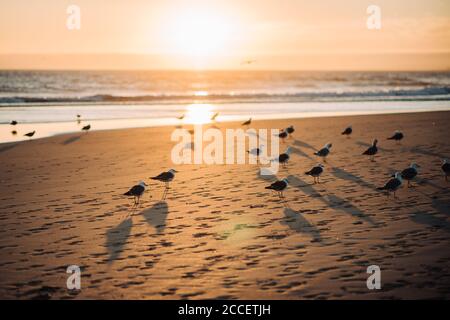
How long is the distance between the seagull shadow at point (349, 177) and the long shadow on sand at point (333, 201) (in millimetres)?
1246

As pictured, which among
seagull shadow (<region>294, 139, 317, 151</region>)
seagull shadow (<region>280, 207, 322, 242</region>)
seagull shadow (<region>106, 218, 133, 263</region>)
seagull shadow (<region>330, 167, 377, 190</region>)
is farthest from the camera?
seagull shadow (<region>294, 139, 317, 151</region>)

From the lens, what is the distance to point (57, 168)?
15.9 meters

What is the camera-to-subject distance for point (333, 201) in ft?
36.0

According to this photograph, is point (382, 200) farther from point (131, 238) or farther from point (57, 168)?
point (57, 168)

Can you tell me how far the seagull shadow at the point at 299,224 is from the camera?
28.9 ft

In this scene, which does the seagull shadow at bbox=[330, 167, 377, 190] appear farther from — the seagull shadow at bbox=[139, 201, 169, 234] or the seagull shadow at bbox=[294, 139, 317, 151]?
the seagull shadow at bbox=[139, 201, 169, 234]

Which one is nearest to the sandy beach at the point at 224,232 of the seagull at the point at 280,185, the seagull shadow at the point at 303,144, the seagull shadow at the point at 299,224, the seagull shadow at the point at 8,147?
the seagull shadow at the point at 299,224

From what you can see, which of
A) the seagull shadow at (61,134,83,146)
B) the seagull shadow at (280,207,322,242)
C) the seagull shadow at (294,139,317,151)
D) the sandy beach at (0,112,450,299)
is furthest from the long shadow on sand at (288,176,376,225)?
the seagull shadow at (61,134,83,146)

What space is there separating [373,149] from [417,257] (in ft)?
28.0

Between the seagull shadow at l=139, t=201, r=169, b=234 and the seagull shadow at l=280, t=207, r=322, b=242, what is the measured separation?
8.22ft

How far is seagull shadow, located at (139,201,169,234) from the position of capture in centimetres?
962

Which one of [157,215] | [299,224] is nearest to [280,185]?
[299,224]

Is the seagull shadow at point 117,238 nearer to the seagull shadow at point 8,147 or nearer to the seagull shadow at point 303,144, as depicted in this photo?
the seagull shadow at point 303,144
